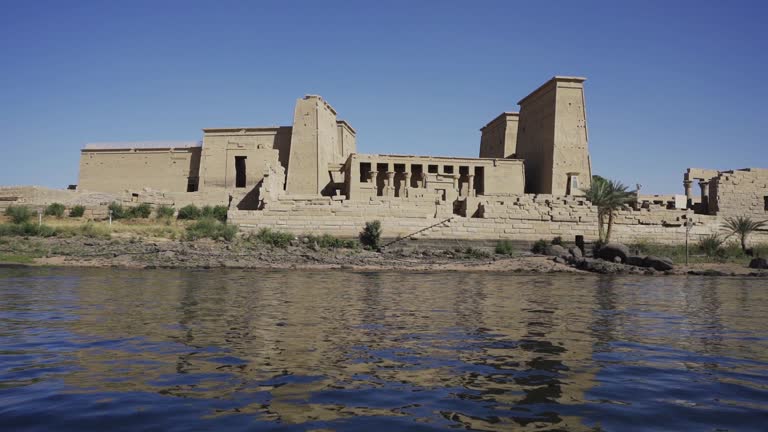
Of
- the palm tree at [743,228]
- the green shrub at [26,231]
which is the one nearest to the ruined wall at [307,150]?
the green shrub at [26,231]

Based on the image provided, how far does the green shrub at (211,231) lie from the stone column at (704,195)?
25.9 metres

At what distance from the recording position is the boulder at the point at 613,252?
2153 cm

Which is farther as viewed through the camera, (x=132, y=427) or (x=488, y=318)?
(x=488, y=318)

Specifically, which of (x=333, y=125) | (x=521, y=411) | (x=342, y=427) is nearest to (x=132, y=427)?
(x=342, y=427)

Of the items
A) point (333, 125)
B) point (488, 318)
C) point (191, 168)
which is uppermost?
point (333, 125)

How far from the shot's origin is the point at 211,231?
924 inches

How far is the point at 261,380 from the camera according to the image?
4340 millimetres

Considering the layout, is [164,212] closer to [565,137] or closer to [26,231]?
[26,231]

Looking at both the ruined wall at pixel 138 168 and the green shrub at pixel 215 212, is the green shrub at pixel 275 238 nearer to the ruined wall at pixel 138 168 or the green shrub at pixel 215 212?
the green shrub at pixel 215 212

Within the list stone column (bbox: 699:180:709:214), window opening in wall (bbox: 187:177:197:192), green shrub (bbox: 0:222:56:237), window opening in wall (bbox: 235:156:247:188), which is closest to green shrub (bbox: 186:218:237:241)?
green shrub (bbox: 0:222:56:237)

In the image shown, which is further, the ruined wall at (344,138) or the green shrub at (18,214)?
the ruined wall at (344,138)

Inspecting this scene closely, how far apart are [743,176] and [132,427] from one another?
115 feet

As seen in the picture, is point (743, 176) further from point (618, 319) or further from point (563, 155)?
point (618, 319)

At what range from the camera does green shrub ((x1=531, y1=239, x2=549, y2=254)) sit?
A: 2425 centimetres
